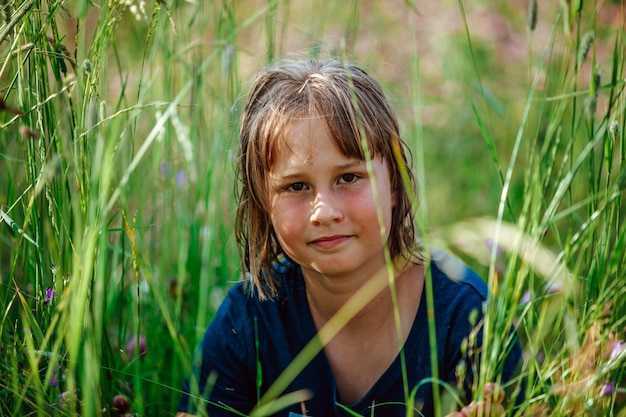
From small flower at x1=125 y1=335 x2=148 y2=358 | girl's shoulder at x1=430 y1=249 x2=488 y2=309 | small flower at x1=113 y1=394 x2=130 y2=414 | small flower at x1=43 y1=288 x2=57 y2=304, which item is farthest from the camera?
small flower at x1=125 y1=335 x2=148 y2=358

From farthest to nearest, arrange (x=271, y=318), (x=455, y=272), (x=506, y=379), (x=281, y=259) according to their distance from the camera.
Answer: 1. (x=281, y=259)
2. (x=271, y=318)
3. (x=455, y=272)
4. (x=506, y=379)

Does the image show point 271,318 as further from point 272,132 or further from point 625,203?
point 625,203

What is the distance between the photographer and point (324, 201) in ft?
4.90

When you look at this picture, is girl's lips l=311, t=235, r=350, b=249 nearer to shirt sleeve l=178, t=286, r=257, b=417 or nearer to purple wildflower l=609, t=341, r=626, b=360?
shirt sleeve l=178, t=286, r=257, b=417

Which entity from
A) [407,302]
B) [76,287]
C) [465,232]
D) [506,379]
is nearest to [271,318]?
[407,302]

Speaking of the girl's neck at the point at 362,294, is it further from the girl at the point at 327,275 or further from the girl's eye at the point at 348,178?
the girl's eye at the point at 348,178

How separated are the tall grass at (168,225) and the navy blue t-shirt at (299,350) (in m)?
0.08

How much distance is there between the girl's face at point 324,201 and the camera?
4.95 ft

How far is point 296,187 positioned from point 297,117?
5.6 inches

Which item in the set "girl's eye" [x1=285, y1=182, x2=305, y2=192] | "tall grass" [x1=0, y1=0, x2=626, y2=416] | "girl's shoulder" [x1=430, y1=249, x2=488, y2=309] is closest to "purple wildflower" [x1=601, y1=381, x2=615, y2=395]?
"tall grass" [x1=0, y1=0, x2=626, y2=416]

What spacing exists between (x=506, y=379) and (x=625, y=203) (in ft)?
3.01

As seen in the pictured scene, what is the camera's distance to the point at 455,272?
5.53 feet

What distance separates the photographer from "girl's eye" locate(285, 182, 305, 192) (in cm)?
156

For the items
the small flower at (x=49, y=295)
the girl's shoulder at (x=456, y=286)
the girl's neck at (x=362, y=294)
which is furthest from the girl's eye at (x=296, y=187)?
the small flower at (x=49, y=295)
